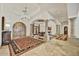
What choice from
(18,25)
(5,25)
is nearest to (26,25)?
(18,25)

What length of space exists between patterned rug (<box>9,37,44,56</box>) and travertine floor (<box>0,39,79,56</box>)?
0.05 metres

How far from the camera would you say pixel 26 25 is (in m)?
1.80

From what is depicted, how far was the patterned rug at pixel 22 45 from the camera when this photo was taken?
5.83 feet

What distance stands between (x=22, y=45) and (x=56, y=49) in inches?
17.3

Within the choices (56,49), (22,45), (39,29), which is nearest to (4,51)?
(22,45)

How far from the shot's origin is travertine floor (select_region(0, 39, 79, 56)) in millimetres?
1792

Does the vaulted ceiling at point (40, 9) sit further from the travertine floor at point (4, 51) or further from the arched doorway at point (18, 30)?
the travertine floor at point (4, 51)

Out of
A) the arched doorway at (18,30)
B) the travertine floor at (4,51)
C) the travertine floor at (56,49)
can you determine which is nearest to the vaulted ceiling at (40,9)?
the arched doorway at (18,30)

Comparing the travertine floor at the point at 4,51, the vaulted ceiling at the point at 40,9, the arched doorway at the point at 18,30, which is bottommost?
the travertine floor at the point at 4,51

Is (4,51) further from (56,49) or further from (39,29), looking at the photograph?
(56,49)

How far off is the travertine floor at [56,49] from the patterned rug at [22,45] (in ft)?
0.17

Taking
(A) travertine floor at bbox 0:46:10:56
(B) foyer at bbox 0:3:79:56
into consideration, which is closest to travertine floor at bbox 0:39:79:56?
(B) foyer at bbox 0:3:79:56

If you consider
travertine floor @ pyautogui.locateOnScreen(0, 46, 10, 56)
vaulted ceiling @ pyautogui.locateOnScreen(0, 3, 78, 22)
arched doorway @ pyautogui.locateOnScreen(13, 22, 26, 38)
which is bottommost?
travertine floor @ pyautogui.locateOnScreen(0, 46, 10, 56)

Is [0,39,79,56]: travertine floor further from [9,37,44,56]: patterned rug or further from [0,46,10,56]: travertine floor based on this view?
[0,46,10,56]: travertine floor
